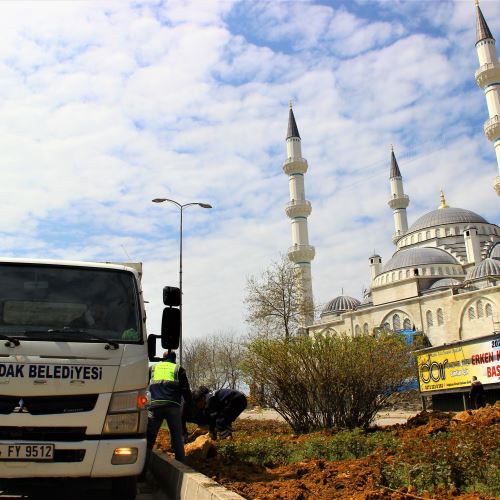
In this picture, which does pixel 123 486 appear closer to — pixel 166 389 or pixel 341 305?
pixel 166 389

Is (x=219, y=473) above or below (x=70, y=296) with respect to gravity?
below

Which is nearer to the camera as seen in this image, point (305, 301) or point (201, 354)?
point (305, 301)

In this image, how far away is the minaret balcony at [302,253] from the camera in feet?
178

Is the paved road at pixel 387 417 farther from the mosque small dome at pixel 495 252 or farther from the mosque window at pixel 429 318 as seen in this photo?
the mosque small dome at pixel 495 252

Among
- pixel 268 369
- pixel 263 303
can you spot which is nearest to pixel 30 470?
pixel 268 369

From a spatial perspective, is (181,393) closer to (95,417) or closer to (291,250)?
(95,417)

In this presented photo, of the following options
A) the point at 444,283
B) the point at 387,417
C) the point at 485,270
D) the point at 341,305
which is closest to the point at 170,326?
the point at 387,417

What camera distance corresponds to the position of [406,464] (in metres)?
5.12

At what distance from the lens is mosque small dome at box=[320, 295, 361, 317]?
6788 centimetres

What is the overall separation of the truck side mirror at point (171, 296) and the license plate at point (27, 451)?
1.78m

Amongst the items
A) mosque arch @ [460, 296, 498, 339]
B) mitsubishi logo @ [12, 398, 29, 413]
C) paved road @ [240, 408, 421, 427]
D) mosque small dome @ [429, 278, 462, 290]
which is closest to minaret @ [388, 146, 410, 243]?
mosque small dome @ [429, 278, 462, 290]

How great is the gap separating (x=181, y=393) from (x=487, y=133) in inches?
1905

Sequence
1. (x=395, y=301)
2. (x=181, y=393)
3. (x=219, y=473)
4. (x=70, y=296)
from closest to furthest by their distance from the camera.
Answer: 1. (x=70, y=296)
2. (x=219, y=473)
3. (x=181, y=393)
4. (x=395, y=301)

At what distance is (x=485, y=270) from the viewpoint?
49625mm
